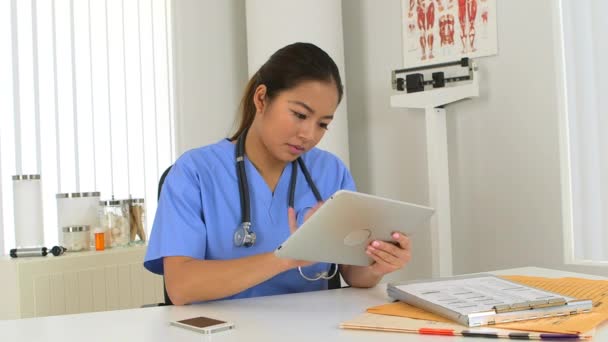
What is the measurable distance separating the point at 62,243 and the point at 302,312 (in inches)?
57.9

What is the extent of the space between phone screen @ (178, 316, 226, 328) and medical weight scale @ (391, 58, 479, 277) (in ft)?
5.62

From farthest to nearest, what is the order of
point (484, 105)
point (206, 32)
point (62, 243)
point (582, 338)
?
point (206, 32), point (484, 105), point (62, 243), point (582, 338)

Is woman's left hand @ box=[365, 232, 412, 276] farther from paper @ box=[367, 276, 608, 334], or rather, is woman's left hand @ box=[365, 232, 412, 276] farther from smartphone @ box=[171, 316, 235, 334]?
smartphone @ box=[171, 316, 235, 334]

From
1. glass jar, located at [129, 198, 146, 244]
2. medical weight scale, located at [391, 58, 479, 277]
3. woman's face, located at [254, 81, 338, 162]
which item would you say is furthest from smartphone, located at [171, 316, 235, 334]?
medical weight scale, located at [391, 58, 479, 277]

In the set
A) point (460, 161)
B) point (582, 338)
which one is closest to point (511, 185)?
point (460, 161)

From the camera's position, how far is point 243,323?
1.21 metres

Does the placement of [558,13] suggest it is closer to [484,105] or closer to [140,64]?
[484,105]

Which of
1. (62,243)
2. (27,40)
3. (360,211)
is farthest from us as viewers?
(27,40)

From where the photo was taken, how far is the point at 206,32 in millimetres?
3385

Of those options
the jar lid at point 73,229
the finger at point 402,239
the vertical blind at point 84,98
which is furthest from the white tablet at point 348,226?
the vertical blind at point 84,98

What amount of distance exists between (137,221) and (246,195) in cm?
120

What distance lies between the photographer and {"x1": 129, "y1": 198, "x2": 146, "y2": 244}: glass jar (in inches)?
106

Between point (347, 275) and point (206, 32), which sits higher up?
point (206, 32)

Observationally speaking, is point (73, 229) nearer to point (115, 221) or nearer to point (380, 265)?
point (115, 221)
